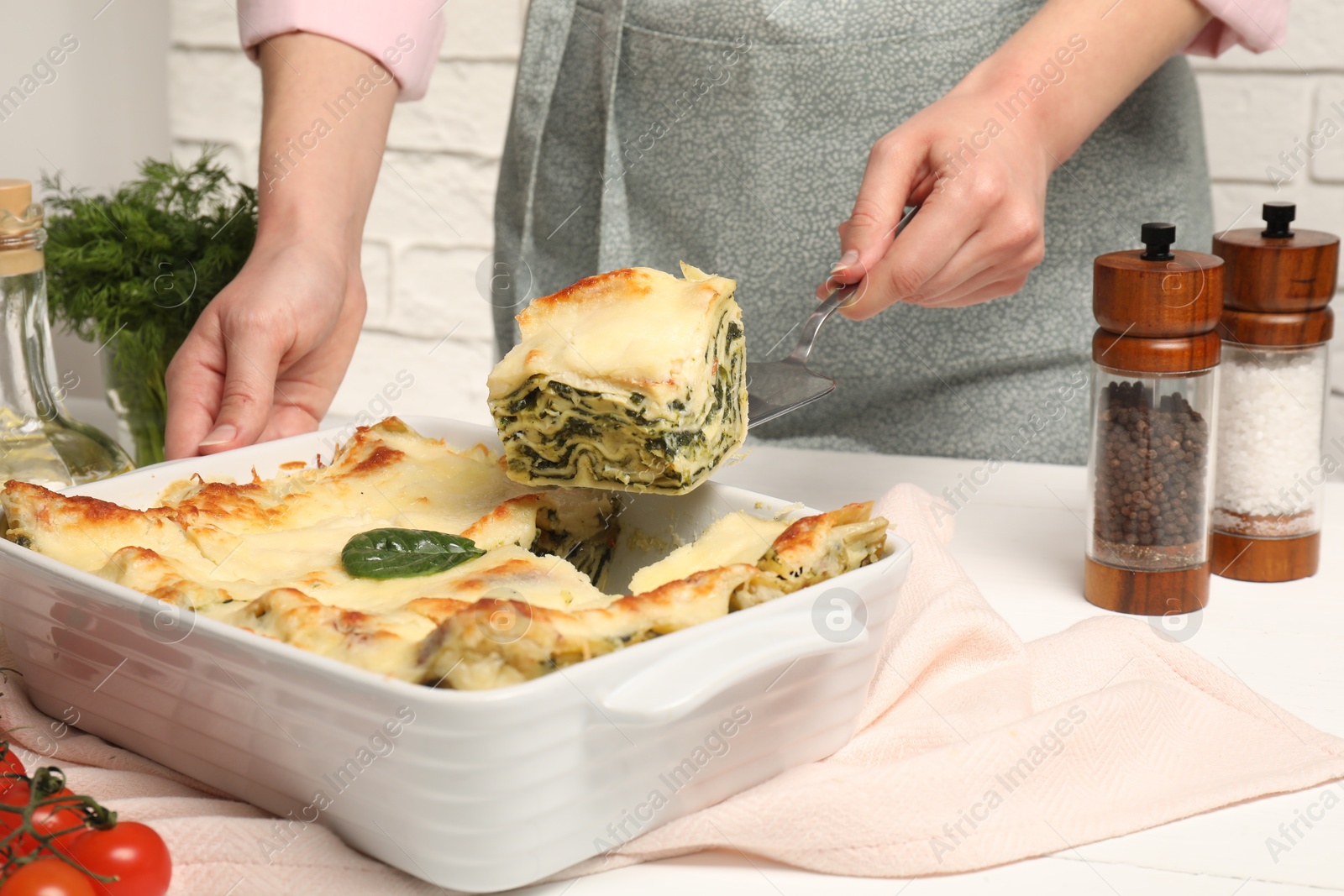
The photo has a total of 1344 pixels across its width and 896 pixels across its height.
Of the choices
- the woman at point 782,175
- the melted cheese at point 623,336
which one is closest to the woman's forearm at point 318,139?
the woman at point 782,175

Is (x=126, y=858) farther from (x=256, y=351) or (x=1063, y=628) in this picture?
(x=1063, y=628)

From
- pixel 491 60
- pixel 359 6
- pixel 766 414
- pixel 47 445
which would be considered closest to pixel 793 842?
pixel 766 414

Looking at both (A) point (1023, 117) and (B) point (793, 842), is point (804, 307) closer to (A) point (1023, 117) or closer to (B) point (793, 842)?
(A) point (1023, 117)

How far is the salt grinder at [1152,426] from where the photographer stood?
103 cm

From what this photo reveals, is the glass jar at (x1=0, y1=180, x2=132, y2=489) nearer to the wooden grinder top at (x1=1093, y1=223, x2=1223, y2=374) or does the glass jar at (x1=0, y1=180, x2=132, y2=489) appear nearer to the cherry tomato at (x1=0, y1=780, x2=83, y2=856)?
the cherry tomato at (x1=0, y1=780, x2=83, y2=856)

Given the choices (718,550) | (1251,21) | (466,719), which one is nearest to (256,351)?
(718,550)

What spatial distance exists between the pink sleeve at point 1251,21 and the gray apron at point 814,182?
0.53ft

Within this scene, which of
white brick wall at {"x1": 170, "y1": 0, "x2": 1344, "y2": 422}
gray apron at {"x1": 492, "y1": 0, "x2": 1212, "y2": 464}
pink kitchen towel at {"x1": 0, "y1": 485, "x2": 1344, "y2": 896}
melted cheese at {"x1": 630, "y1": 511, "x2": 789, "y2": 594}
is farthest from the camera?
white brick wall at {"x1": 170, "y1": 0, "x2": 1344, "y2": 422}

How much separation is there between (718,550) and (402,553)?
0.22 metres

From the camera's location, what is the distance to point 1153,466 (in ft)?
3.51

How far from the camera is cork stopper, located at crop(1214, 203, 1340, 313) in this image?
110 centimetres

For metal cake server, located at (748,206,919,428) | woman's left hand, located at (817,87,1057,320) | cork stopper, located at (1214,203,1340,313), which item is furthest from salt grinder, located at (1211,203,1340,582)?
metal cake server, located at (748,206,919,428)

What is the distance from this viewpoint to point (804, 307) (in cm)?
161

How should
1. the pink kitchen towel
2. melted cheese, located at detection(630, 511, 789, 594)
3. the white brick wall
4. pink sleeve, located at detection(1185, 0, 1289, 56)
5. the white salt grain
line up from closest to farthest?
the pink kitchen towel → melted cheese, located at detection(630, 511, 789, 594) → the white salt grain → pink sleeve, located at detection(1185, 0, 1289, 56) → the white brick wall
